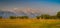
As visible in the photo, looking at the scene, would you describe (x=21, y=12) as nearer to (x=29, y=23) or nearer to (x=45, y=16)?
(x=29, y=23)

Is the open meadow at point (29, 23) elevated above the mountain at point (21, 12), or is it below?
below

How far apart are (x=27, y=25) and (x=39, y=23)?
→ 7.4 inches

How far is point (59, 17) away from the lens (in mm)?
1872

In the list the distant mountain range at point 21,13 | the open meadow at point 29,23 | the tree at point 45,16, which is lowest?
the open meadow at point 29,23

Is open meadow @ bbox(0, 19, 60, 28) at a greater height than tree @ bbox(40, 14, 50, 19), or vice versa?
tree @ bbox(40, 14, 50, 19)

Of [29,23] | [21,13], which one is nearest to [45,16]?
[29,23]

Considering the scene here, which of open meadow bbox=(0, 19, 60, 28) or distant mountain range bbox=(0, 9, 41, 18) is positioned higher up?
distant mountain range bbox=(0, 9, 41, 18)

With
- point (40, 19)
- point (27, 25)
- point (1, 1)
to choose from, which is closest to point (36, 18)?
point (40, 19)

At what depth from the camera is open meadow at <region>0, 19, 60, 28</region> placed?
1826 mm

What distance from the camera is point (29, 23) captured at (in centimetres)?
184

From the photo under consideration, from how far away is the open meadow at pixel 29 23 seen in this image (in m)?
1.83

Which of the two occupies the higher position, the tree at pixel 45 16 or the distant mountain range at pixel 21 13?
the distant mountain range at pixel 21 13

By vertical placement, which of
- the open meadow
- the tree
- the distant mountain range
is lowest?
the open meadow

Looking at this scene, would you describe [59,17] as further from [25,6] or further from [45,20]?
[25,6]
